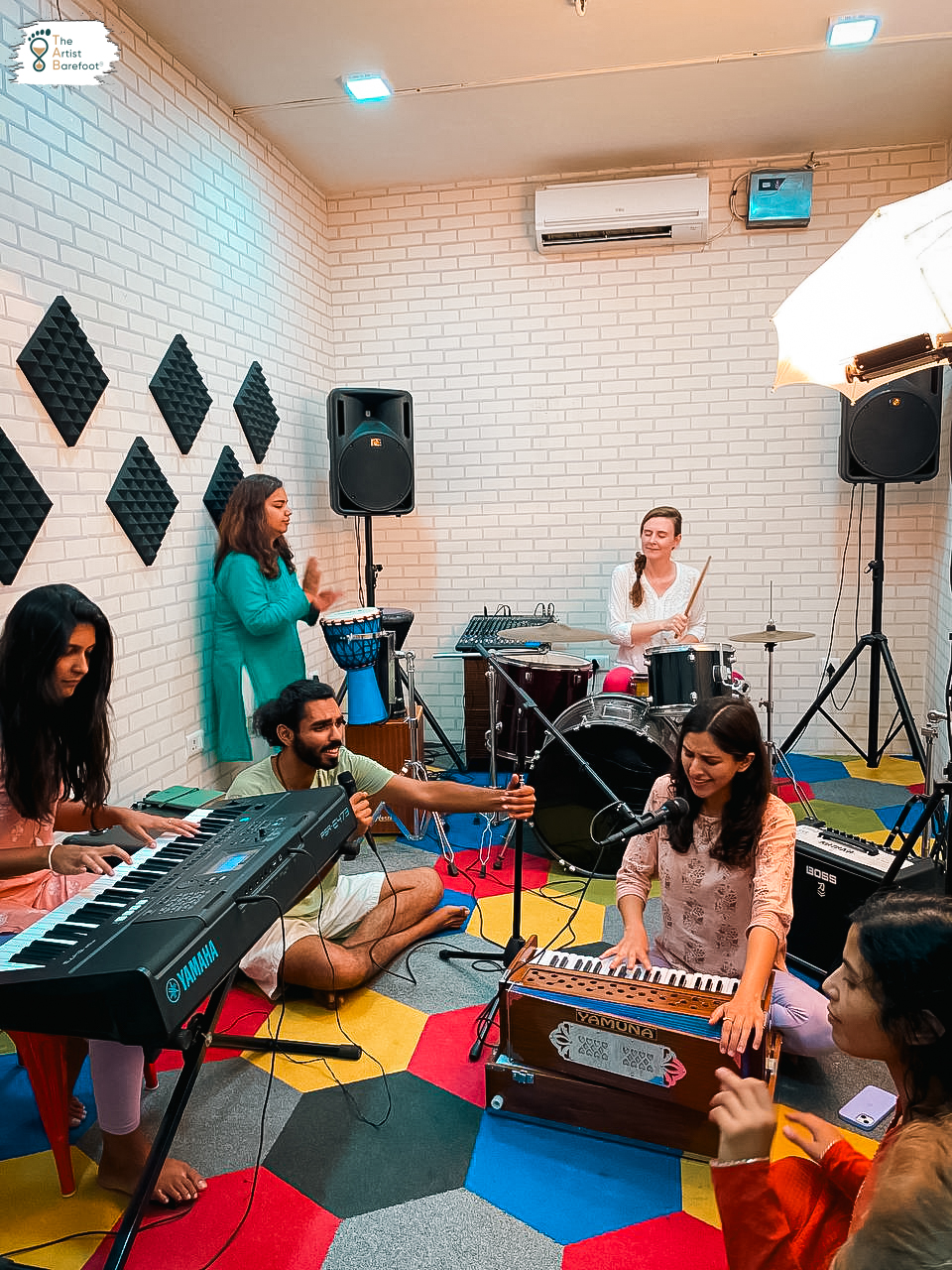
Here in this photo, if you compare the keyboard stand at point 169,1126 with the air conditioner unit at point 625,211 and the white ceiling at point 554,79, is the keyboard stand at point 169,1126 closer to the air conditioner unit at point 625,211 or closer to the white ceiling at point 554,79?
the white ceiling at point 554,79

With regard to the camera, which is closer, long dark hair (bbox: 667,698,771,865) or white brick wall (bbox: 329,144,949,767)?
long dark hair (bbox: 667,698,771,865)

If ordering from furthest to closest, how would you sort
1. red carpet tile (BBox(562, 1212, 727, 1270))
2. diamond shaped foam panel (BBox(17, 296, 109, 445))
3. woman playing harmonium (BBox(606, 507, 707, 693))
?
woman playing harmonium (BBox(606, 507, 707, 693)) → diamond shaped foam panel (BBox(17, 296, 109, 445)) → red carpet tile (BBox(562, 1212, 727, 1270))

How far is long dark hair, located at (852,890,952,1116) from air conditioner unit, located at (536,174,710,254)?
4642 millimetres

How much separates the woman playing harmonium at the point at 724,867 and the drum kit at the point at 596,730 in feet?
2.99

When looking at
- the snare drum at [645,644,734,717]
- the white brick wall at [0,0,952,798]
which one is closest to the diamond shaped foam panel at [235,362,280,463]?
the white brick wall at [0,0,952,798]

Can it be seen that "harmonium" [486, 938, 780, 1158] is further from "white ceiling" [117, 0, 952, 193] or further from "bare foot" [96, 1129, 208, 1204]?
"white ceiling" [117, 0, 952, 193]

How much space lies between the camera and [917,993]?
3.79ft

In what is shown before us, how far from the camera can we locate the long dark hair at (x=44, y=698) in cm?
209

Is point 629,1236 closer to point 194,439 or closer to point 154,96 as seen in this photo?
point 194,439

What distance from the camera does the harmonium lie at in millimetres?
2018

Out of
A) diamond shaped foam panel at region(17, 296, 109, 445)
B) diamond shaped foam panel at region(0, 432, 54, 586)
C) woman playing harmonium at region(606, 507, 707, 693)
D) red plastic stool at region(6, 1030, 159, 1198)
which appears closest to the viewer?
red plastic stool at region(6, 1030, 159, 1198)

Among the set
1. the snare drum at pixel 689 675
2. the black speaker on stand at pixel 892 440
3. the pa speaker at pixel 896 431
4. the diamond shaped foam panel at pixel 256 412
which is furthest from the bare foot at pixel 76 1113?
the pa speaker at pixel 896 431

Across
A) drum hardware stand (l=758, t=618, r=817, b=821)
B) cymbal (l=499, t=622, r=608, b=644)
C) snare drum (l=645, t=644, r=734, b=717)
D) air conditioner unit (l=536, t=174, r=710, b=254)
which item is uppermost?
air conditioner unit (l=536, t=174, r=710, b=254)

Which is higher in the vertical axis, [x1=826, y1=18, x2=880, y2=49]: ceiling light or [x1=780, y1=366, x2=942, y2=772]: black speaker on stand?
[x1=826, y1=18, x2=880, y2=49]: ceiling light
